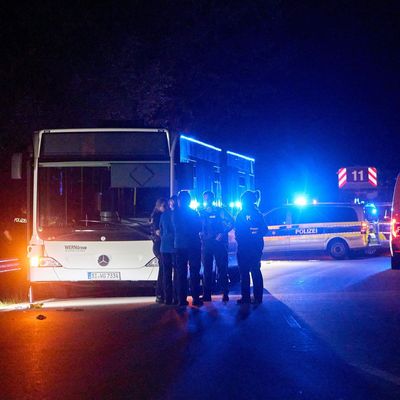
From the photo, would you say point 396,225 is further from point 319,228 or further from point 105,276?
point 105,276

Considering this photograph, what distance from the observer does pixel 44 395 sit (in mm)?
7801

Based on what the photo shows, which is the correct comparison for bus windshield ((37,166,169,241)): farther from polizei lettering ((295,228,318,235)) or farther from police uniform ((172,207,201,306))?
polizei lettering ((295,228,318,235))

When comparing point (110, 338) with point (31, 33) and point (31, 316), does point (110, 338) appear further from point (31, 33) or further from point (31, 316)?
point (31, 33)

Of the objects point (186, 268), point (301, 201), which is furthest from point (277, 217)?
point (186, 268)

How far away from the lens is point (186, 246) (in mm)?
14156

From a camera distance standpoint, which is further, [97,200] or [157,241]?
[97,200]

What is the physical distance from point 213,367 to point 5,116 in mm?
13925

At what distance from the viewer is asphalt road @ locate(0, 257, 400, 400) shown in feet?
26.2

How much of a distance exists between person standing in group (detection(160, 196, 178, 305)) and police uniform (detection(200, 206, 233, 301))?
0.81 m

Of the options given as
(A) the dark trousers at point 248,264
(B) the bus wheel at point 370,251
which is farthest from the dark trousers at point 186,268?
(B) the bus wheel at point 370,251

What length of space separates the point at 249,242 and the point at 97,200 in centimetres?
273

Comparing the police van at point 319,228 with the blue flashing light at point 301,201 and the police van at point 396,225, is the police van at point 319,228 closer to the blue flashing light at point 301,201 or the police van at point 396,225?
the blue flashing light at point 301,201

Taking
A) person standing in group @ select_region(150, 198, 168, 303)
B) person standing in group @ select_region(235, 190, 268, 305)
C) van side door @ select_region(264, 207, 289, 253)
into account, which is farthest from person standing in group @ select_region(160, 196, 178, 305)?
van side door @ select_region(264, 207, 289, 253)

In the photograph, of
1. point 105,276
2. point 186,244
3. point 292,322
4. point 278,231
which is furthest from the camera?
point 278,231
